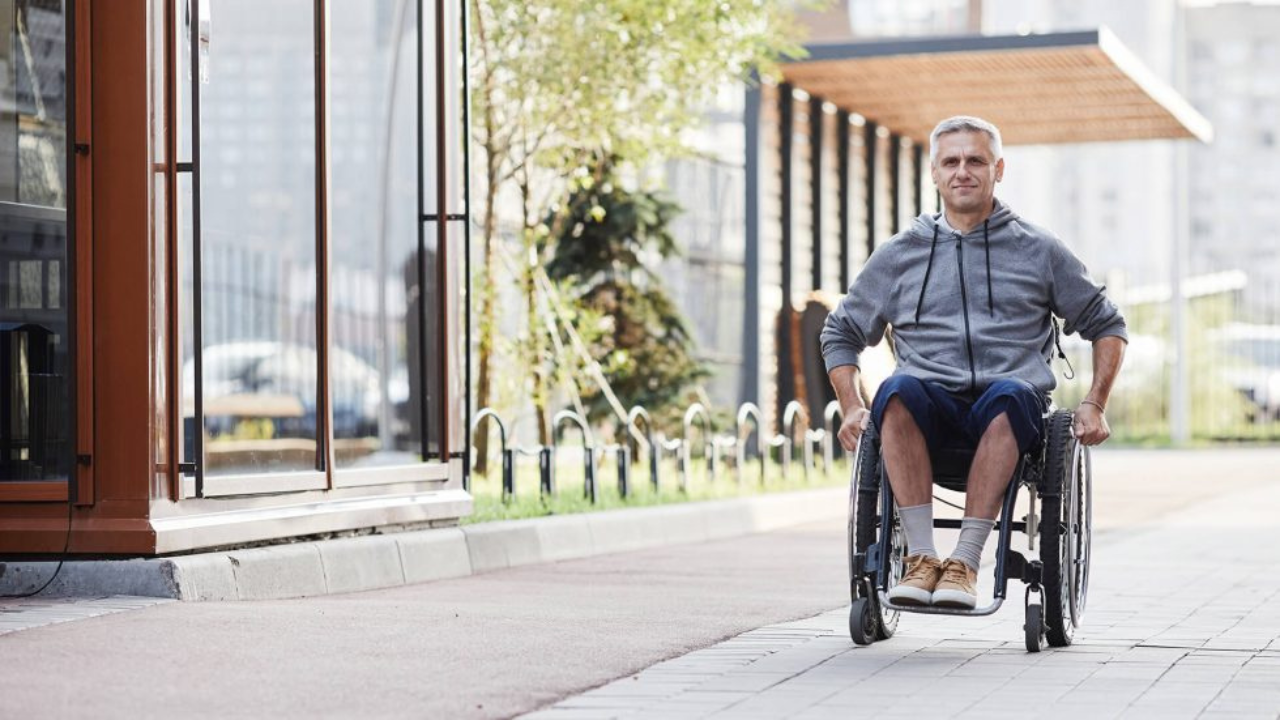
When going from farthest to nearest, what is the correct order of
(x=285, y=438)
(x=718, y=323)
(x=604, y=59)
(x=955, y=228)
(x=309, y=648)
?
(x=718, y=323), (x=604, y=59), (x=285, y=438), (x=955, y=228), (x=309, y=648)

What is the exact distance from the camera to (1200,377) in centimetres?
3338

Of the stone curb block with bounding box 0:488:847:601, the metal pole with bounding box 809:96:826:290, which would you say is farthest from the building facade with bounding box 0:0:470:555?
the metal pole with bounding box 809:96:826:290

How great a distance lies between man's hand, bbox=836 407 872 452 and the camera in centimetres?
712

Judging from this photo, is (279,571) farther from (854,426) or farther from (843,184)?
(843,184)

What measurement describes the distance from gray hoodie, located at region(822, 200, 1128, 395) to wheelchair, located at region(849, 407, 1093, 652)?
238mm

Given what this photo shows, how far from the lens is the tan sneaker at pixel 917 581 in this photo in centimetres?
675

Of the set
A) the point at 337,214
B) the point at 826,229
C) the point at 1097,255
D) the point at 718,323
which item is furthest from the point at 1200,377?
the point at 1097,255

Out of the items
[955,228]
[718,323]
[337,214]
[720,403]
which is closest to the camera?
[955,228]

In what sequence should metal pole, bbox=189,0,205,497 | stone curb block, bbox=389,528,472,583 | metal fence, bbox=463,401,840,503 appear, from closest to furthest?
metal pole, bbox=189,0,205,497
stone curb block, bbox=389,528,472,583
metal fence, bbox=463,401,840,503

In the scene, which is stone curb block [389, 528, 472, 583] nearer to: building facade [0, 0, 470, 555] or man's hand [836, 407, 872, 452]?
building facade [0, 0, 470, 555]

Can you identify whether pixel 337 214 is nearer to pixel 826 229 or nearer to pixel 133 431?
pixel 133 431

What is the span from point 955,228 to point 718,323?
19121mm

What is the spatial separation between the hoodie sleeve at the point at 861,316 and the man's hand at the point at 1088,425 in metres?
0.73

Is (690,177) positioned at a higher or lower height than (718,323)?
higher
